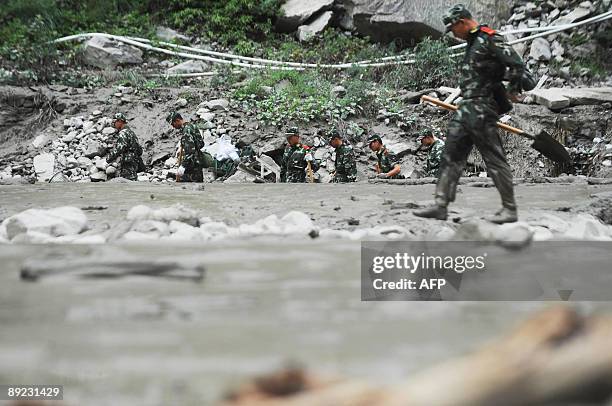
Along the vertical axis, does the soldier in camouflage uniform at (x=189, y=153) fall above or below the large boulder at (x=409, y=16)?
below

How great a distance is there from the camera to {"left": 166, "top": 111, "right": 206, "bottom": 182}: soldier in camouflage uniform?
29.2 feet

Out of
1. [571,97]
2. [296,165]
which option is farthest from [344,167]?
[571,97]

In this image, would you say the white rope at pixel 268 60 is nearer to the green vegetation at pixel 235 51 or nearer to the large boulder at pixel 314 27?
the green vegetation at pixel 235 51

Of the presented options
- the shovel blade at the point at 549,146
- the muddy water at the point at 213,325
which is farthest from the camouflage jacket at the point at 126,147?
the muddy water at the point at 213,325

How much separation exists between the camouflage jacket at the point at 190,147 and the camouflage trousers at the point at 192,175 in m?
0.04

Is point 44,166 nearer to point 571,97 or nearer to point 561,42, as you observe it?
point 571,97

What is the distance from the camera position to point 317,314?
2.12m

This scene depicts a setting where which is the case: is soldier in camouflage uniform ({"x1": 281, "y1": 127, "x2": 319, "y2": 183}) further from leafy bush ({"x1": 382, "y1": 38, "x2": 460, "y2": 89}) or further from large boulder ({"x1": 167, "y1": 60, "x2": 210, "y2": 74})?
large boulder ({"x1": 167, "y1": 60, "x2": 210, "y2": 74})

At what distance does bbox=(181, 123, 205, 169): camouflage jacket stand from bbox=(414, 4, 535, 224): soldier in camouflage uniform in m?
5.25

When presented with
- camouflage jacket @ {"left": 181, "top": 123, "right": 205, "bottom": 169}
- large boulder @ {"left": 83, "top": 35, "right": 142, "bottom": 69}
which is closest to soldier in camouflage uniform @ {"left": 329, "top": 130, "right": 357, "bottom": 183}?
camouflage jacket @ {"left": 181, "top": 123, "right": 205, "bottom": 169}

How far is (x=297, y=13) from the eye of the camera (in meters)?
15.4

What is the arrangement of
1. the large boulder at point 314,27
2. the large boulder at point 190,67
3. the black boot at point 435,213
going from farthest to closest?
the large boulder at point 314,27, the large boulder at point 190,67, the black boot at point 435,213

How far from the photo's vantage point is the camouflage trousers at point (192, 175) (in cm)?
905

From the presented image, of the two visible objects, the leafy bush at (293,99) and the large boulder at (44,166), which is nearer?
the large boulder at (44,166)
